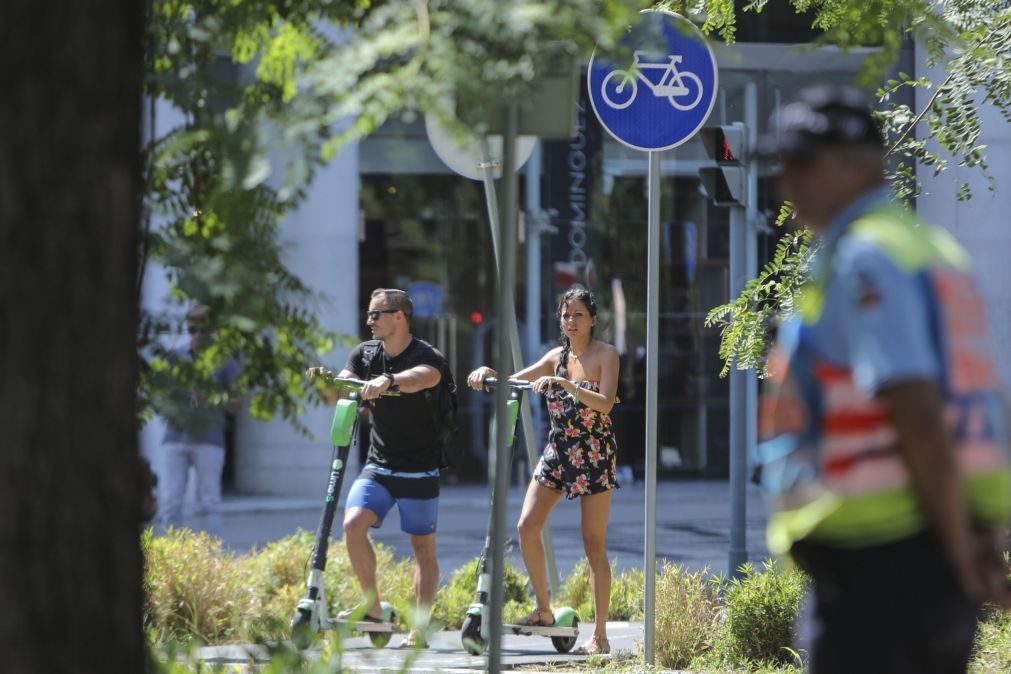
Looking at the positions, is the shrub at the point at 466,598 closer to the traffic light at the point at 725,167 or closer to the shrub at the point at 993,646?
the shrub at the point at 993,646

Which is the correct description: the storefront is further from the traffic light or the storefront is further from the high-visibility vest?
the high-visibility vest

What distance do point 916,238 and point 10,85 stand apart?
1760mm

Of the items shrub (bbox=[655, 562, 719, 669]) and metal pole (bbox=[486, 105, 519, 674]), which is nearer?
metal pole (bbox=[486, 105, 519, 674])

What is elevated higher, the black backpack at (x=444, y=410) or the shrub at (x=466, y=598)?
the black backpack at (x=444, y=410)

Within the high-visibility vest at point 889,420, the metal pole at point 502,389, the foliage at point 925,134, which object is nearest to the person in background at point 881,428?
the high-visibility vest at point 889,420

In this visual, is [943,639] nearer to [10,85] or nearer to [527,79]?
[527,79]

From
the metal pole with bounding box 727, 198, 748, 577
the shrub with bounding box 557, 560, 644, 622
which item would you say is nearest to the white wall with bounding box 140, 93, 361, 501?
the metal pole with bounding box 727, 198, 748, 577

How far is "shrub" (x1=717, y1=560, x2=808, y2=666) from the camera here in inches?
264

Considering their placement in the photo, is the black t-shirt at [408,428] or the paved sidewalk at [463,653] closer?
the paved sidewalk at [463,653]

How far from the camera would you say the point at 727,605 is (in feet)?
22.9

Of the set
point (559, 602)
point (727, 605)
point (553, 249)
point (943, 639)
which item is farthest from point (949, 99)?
point (553, 249)

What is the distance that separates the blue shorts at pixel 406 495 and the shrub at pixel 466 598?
56 cm

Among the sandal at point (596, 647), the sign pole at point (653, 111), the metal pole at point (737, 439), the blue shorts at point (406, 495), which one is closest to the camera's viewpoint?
the sign pole at point (653, 111)

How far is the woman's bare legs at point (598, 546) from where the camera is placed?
25.0ft
